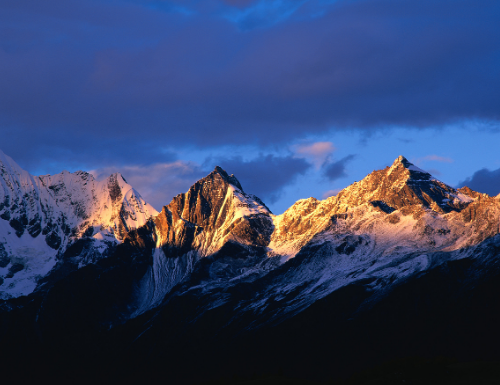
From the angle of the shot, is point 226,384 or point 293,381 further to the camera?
point 226,384

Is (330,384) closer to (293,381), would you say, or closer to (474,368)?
(293,381)

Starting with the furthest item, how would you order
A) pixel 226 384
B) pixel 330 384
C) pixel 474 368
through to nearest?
pixel 226 384, pixel 330 384, pixel 474 368

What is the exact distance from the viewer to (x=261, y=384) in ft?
431

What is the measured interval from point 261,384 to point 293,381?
5.88 meters

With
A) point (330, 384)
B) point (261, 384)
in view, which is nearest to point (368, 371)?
point (330, 384)

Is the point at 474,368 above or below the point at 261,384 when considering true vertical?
below

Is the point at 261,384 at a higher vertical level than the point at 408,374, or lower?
higher

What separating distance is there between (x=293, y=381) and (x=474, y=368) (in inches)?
1109

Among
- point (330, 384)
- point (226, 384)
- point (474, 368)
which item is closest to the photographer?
point (474, 368)

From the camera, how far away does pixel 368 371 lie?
449 feet

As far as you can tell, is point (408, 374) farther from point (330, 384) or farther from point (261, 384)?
point (261, 384)

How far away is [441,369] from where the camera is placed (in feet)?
413

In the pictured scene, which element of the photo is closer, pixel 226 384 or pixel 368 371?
pixel 368 371

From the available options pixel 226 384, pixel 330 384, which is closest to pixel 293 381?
pixel 330 384
